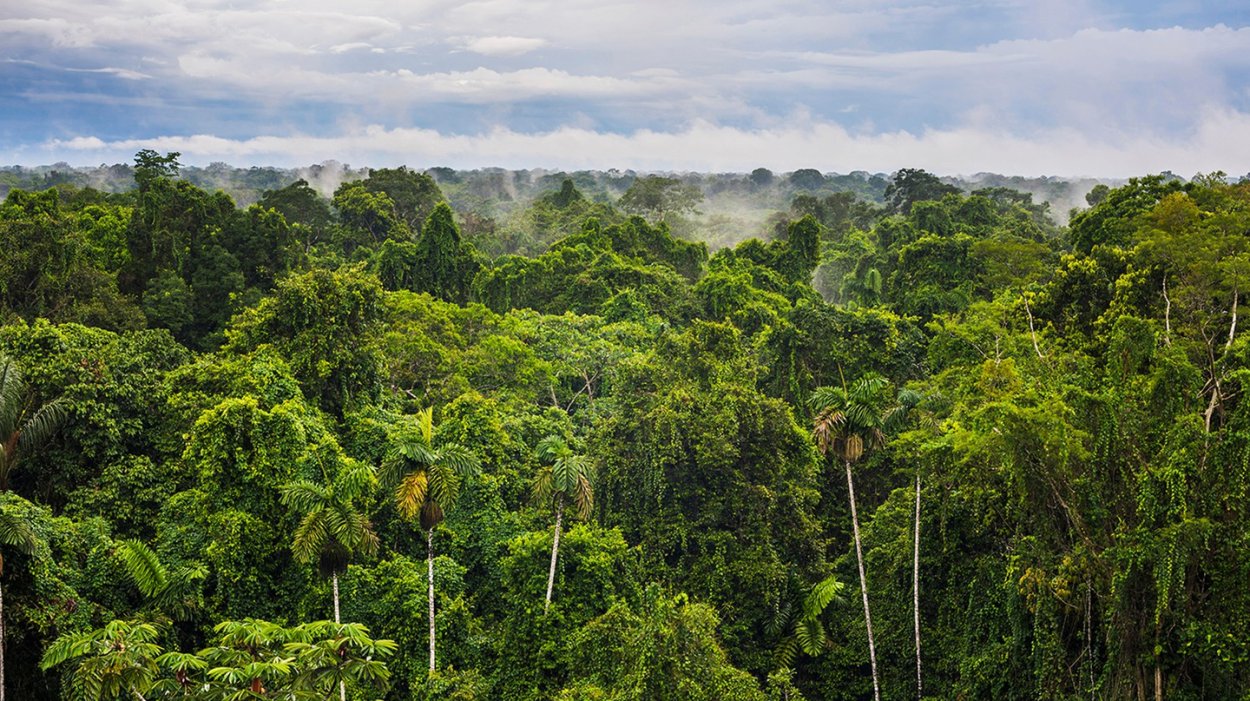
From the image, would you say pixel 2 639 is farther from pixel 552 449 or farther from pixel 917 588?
pixel 917 588

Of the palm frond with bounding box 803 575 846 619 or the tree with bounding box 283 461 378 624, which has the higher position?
the tree with bounding box 283 461 378 624

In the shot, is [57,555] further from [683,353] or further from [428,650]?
[683,353]

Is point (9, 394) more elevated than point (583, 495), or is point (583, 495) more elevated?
point (9, 394)

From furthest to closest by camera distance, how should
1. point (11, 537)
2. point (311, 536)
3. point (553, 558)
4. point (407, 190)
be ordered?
point (407, 190), point (553, 558), point (311, 536), point (11, 537)

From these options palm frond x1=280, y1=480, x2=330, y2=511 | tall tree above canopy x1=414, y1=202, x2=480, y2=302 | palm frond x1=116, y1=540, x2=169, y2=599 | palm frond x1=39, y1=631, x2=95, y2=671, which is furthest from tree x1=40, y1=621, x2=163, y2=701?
tall tree above canopy x1=414, y1=202, x2=480, y2=302

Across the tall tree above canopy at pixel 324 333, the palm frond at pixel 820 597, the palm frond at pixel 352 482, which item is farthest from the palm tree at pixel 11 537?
the palm frond at pixel 820 597

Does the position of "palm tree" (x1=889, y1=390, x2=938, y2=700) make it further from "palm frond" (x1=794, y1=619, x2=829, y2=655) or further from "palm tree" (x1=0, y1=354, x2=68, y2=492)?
"palm tree" (x1=0, y1=354, x2=68, y2=492)

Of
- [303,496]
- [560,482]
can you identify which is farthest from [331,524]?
[560,482]
